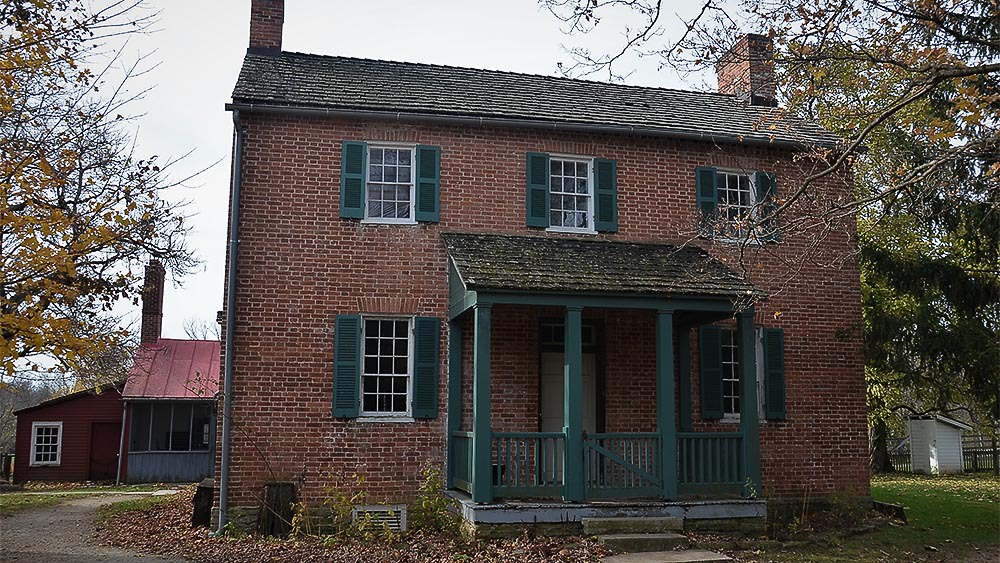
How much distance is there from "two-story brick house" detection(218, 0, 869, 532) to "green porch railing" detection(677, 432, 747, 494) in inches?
1.7

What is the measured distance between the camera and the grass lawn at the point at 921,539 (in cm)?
1104

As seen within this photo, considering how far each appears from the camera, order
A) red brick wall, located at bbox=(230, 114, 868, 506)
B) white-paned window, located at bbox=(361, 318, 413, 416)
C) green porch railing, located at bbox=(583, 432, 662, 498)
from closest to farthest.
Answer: green porch railing, located at bbox=(583, 432, 662, 498)
red brick wall, located at bbox=(230, 114, 868, 506)
white-paned window, located at bbox=(361, 318, 413, 416)

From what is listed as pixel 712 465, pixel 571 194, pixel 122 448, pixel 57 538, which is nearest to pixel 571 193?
pixel 571 194

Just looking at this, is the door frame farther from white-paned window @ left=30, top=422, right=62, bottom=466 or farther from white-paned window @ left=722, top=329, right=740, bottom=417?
white-paned window @ left=30, top=422, right=62, bottom=466

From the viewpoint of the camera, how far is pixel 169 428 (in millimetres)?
24625

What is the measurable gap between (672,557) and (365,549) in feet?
12.6

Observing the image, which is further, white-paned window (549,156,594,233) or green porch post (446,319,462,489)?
white-paned window (549,156,594,233)

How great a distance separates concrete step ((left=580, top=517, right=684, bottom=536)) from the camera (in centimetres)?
1096

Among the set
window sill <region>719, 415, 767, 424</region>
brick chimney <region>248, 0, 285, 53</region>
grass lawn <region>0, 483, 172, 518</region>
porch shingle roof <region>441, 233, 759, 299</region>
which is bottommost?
grass lawn <region>0, 483, 172, 518</region>

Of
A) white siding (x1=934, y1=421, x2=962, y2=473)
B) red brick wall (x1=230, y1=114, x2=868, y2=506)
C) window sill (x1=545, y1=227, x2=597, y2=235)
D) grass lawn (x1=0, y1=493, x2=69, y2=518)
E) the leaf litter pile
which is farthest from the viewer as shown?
white siding (x1=934, y1=421, x2=962, y2=473)

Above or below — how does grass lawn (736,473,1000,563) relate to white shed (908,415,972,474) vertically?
below

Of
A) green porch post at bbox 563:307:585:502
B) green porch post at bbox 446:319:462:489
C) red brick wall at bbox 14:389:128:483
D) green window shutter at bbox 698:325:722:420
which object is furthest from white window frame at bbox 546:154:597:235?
red brick wall at bbox 14:389:128:483

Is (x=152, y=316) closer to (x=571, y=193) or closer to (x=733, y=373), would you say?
(x=571, y=193)

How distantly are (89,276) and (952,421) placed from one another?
87.3 feet
